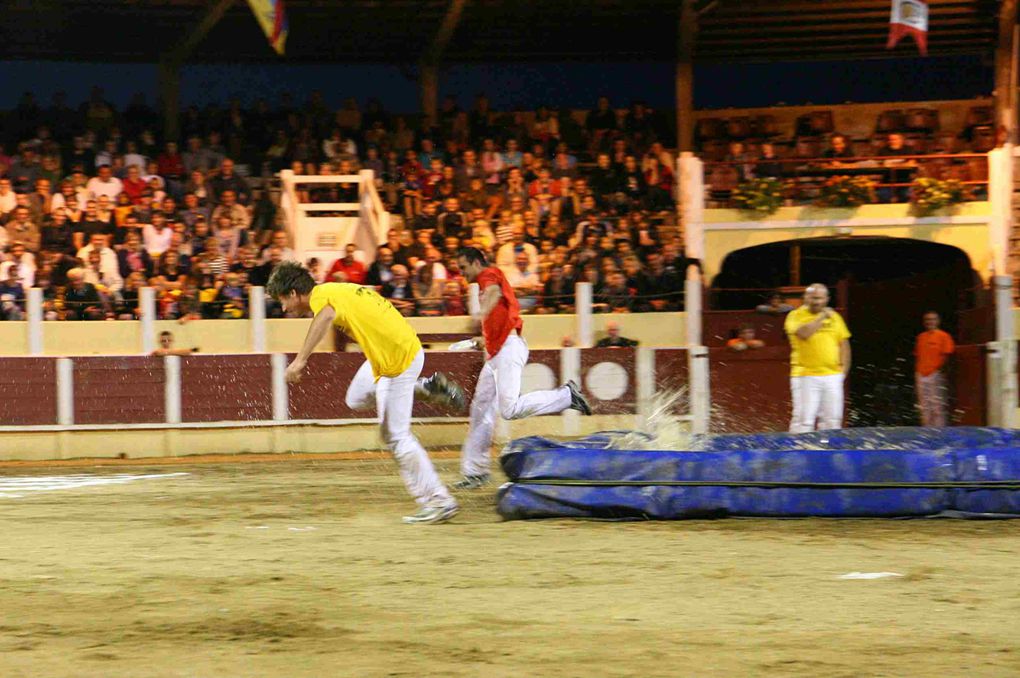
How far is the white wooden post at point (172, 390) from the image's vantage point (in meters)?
16.8

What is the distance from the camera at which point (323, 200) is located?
66.4ft

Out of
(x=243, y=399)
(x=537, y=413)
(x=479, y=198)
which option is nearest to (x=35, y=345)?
(x=243, y=399)

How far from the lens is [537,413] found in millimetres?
9242

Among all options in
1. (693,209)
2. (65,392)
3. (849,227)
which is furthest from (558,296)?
(65,392)

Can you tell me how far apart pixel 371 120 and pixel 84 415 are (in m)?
7.87

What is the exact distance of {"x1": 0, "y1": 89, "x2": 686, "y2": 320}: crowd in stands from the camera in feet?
57.0

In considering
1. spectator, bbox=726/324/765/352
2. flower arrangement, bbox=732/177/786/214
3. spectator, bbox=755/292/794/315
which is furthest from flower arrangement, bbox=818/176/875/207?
spectator, bbox=726/324/765/352

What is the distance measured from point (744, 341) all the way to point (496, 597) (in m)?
12.6

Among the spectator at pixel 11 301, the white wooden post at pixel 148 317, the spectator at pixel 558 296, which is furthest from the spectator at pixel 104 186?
the spectator at pixel 558 296

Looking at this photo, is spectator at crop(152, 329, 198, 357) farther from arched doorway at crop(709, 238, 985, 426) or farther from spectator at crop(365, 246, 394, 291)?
arched doorway at crop(709, 238, 985, 426)

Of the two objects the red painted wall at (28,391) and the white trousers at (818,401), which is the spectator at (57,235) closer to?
the red painted wall at (28,391)

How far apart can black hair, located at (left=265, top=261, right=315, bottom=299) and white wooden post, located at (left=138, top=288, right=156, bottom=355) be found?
9920 millimetres

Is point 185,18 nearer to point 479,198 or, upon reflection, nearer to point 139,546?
point 479,198

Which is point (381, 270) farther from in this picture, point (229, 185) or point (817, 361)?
point (817, 361)
